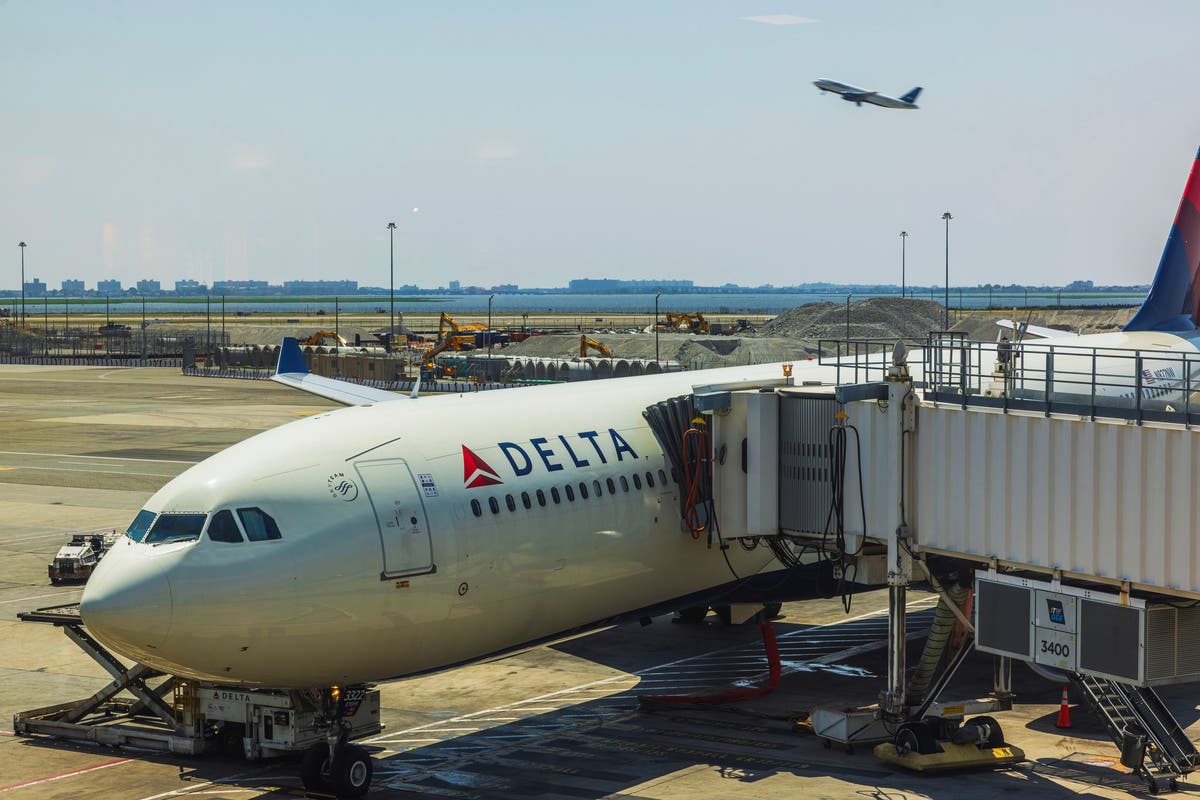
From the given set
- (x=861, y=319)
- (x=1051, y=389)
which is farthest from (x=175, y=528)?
(x=861, y=319)

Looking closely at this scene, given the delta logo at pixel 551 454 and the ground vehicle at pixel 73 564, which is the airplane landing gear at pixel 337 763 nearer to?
the delta logo at pixel 551 454

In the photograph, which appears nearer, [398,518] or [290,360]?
[398,518]

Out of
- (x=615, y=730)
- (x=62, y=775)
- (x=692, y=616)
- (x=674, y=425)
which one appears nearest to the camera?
(x=62, y=775)

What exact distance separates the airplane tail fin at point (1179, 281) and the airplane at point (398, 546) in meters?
16.1

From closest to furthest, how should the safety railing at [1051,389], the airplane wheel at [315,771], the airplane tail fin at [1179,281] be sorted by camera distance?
the safety railing at [1051,389]
the airplane wheel at [315,771]
the airplane tail fin at [1179,281]

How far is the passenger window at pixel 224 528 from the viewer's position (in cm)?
2044

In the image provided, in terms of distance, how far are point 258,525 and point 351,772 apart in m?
4.17

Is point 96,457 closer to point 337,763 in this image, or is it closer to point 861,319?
point 337,763

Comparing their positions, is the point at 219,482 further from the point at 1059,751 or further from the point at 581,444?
the point at 1059,751

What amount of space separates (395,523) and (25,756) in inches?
334

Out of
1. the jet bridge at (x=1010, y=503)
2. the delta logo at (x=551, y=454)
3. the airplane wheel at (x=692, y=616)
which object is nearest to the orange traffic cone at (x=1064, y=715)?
the jet bridge at (x=1010, y=503)

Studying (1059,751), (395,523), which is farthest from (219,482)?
(1059,751)

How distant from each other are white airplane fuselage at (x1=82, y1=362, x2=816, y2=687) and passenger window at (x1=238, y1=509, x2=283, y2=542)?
13 cm

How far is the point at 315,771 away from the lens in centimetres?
2173
